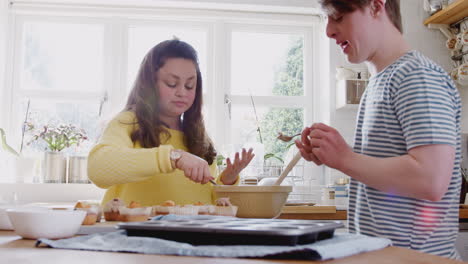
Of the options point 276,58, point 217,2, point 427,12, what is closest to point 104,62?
point 217,2

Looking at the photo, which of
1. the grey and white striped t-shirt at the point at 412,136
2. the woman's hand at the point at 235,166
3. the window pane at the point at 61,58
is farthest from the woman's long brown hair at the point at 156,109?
the window pane at the point at 61,58

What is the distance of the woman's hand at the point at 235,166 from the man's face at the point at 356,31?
0.49m


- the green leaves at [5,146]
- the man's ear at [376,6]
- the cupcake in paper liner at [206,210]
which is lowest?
the cupcake in paper liner at [206,210]

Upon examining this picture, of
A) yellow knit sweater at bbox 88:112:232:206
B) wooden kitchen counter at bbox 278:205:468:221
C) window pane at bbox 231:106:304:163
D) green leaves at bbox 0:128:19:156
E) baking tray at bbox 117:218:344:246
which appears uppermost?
window pane at bbox 231:106:304:163

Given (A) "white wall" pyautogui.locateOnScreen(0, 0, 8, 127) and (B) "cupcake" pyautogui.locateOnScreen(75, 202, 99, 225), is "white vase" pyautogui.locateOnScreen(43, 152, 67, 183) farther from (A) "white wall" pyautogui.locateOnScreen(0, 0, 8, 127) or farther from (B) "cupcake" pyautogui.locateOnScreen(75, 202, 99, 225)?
(B) "cupcake" pyautogui.locateOnScreen(75, 202, 99, 225)

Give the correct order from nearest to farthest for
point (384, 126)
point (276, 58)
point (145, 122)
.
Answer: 1. point (384, 126)
2. point (145, 122)
3. point (276, 58)

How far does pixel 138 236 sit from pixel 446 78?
2.39 ft

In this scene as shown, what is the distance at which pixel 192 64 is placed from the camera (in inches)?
68.4

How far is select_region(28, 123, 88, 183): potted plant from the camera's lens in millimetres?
3215

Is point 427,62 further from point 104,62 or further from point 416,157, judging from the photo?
point 104,62

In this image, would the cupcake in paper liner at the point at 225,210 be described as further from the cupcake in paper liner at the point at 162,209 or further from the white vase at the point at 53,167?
the white vase at the point at 53,167

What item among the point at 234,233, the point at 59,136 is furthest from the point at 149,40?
the point at 234,233

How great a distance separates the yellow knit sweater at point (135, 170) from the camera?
4.31 ft

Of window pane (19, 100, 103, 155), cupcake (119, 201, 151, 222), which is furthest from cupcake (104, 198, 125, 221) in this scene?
window pane (19, 100, 103, 155)
